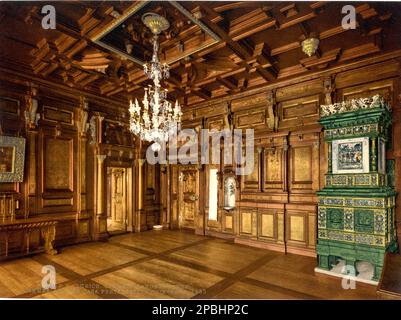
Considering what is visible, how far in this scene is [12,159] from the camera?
5074 mm

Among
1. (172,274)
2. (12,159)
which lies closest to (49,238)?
(12,159)

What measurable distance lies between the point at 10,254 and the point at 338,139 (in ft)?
21.2

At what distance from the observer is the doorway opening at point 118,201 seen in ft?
25.0

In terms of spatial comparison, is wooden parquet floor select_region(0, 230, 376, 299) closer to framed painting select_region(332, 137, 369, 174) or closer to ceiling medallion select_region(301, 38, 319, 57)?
framed painting select_region(332, 137, 369, 174)

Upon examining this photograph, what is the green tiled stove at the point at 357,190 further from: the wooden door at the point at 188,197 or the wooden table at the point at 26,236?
the wooden table at the point at 26,236

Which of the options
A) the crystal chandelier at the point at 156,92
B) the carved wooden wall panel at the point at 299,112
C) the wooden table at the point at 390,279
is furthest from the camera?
the carved wooden wall panel at the point at 299,112

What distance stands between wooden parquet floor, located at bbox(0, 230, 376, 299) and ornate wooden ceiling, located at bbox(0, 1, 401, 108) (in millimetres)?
3767

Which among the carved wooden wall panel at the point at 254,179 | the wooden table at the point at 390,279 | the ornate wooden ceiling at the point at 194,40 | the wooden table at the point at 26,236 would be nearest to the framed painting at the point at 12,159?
the wooden table at the point at 26,236

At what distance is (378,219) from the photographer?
12.3 feet

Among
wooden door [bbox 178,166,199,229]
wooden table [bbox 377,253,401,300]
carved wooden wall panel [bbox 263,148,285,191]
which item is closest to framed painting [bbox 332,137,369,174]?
wooden table [bbox 377,253,401,300]

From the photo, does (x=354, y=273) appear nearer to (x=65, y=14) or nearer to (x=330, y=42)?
(x=330, y=42)

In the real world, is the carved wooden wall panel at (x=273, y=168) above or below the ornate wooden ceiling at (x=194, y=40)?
below

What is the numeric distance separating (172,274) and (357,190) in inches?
127
